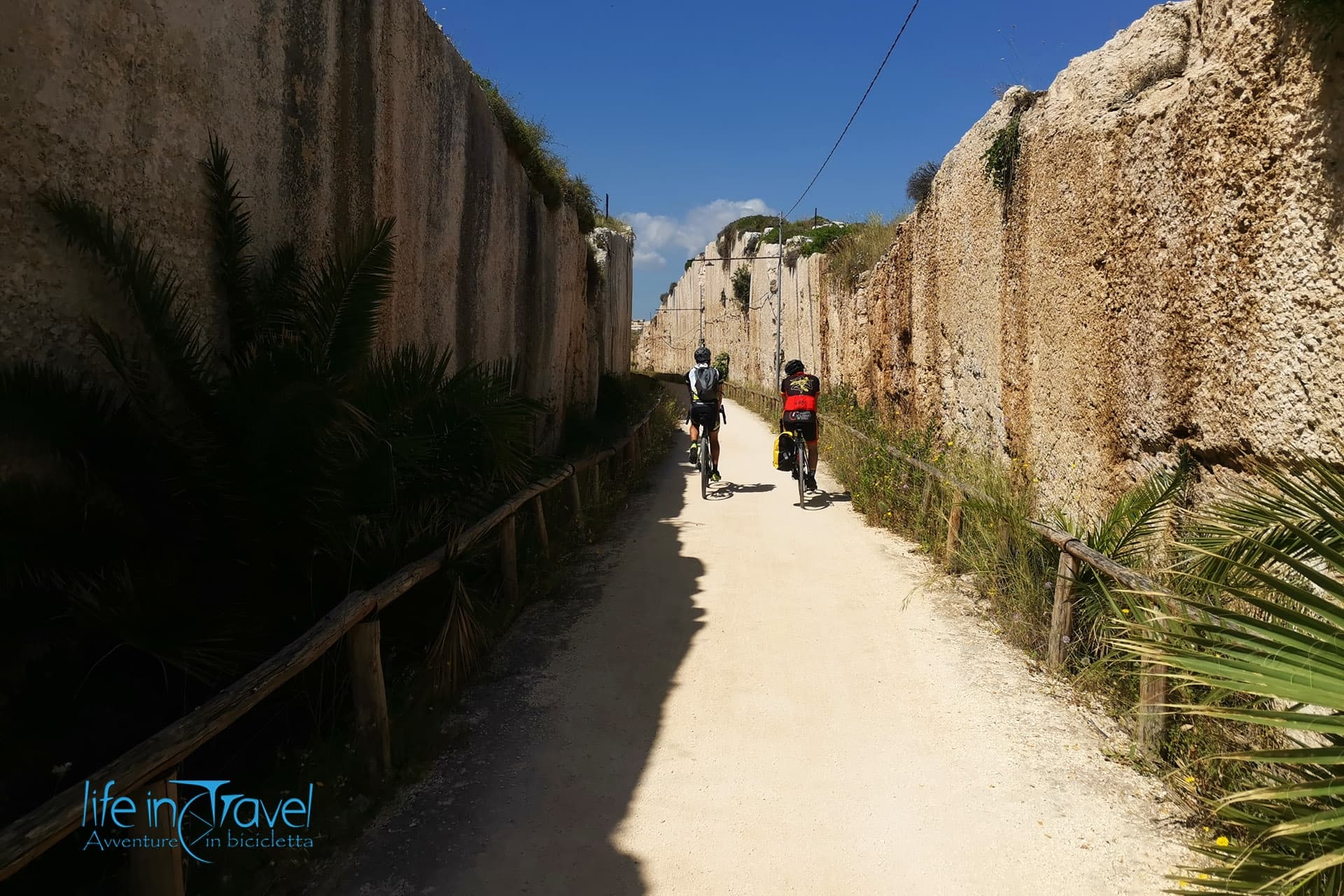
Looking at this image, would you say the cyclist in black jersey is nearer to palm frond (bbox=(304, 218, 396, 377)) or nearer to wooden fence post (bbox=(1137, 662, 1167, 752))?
palm frond (bbox=(304, 218, 396, 377))

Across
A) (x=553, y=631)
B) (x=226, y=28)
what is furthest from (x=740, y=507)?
(x=226, y=28)

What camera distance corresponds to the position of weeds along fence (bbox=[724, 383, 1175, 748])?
12.2 feet

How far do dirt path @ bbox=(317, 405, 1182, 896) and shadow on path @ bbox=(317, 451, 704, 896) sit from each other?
1cm

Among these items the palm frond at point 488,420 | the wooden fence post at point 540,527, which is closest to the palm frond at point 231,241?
the palm frond at point 488,420

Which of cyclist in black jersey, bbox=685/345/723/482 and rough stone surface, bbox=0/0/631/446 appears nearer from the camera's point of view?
rough stone surface, bbox=0/0/631/446

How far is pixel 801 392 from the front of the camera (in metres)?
10.2

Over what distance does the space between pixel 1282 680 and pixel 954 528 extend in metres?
4.76

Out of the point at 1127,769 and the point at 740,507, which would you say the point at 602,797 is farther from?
the point at 740,507

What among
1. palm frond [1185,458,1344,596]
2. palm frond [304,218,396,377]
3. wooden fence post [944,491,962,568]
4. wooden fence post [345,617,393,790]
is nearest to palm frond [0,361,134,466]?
palm frond [304,218,396,377]

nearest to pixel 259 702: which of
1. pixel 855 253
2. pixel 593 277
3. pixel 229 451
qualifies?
pixel 229 451

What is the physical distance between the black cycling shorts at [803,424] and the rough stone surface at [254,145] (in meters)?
3.55

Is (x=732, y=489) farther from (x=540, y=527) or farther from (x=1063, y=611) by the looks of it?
(x=1063, y=611)

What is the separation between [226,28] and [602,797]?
3.97 metres

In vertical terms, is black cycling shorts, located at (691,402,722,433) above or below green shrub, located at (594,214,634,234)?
below
